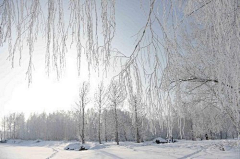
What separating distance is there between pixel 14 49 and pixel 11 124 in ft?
255

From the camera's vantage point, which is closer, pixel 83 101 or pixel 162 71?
pixel 162 71

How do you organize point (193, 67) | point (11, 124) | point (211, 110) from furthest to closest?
point (11, 124) → point (211, 110) → point (193, 67)

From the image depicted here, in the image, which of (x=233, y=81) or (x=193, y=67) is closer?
(x=233, y=81)

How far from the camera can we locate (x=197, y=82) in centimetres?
688

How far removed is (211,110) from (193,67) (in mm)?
3207

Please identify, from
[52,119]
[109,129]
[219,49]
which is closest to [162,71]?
[219,49]

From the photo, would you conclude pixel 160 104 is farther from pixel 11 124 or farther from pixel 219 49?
pixel 11 124

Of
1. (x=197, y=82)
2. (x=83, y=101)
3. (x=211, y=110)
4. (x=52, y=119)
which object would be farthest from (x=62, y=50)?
(x=52, y=119)

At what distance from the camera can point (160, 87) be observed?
1863 millimetres

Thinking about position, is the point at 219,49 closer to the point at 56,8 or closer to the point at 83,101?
the point at 56,8

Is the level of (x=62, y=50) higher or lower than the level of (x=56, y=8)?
lower

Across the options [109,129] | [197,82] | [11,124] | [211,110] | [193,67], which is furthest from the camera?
[11,124]

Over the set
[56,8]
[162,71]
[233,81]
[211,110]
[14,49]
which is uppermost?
[56,8]

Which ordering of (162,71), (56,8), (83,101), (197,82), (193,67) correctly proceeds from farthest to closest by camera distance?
(83,101) < (197,82) < (193,67) < (162,71) < (56,8)
